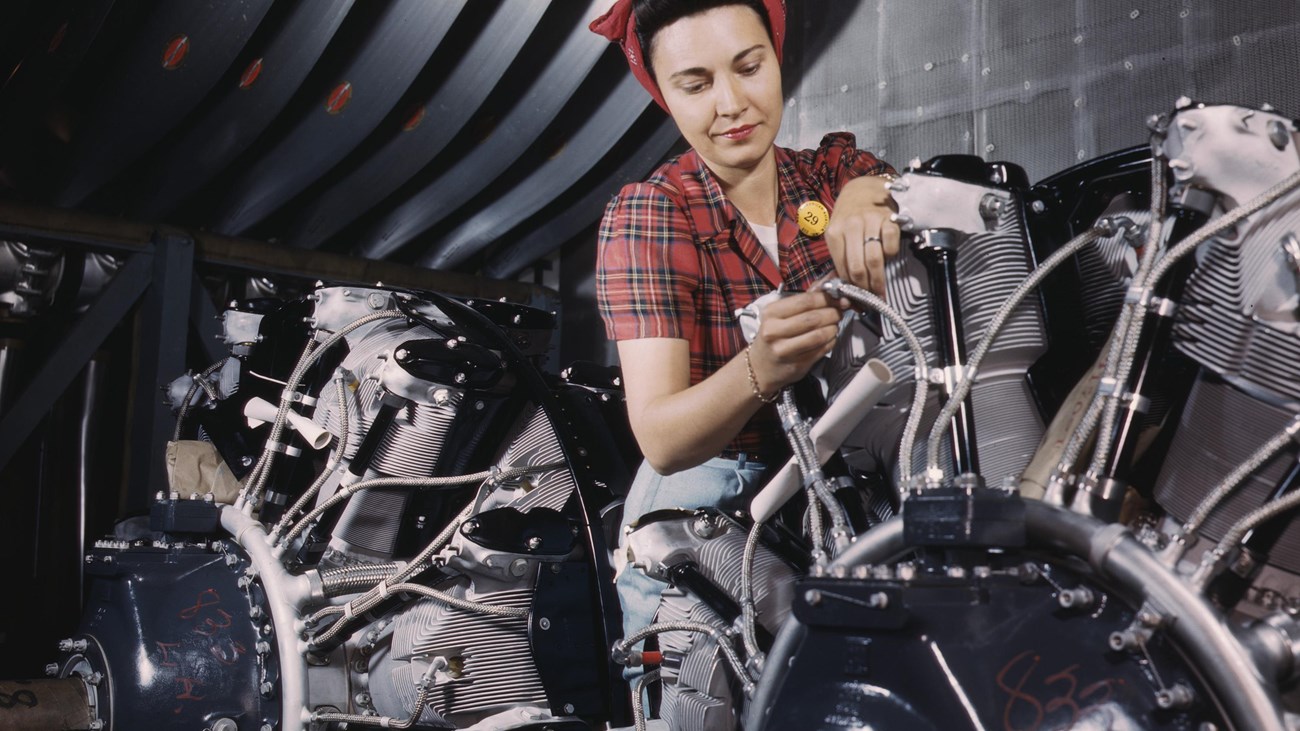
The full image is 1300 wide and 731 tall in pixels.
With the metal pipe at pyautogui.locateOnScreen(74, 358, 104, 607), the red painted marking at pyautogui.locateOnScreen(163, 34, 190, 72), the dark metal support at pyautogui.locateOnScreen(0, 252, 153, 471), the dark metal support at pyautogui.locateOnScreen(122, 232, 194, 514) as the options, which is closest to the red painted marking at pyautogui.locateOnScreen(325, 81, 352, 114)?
the red painted marking at pyautogui.locateOnScreen(163, 34, 190, 72)

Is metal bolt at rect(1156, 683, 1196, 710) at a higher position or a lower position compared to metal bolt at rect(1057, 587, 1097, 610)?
lower

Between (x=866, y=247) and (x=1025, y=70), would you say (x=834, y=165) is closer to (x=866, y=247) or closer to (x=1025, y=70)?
(x=866, y=247)

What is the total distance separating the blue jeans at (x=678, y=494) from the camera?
69.1 inches

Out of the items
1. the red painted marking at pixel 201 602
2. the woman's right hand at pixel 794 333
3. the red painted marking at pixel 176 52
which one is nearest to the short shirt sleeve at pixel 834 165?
the woman's right hand at pixel 794 333

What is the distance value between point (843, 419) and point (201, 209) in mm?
3740

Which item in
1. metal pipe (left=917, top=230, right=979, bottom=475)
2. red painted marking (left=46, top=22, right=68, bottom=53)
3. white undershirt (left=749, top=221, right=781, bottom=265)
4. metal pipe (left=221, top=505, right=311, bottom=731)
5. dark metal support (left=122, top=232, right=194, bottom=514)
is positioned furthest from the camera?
dark metal support (left=122, top=232, right=194, bottom=514)

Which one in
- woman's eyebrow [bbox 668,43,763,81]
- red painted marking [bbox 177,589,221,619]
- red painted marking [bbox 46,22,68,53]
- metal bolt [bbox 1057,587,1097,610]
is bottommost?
red painted marking [bbox 177,589,221,619]

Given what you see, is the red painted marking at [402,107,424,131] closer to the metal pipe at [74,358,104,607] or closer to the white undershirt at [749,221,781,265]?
the metal pipe at [74,358,104,607]

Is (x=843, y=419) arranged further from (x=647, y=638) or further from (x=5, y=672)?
(x=5, y=672)

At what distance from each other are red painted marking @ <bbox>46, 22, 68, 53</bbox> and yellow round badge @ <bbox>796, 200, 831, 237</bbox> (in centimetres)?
270

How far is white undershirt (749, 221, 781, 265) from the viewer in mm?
1673

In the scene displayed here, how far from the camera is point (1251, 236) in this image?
110 cm

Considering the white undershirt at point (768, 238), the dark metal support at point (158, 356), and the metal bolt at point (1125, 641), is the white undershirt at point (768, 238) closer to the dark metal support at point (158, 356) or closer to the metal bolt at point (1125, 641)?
the metal bolt at point (1125, 641)

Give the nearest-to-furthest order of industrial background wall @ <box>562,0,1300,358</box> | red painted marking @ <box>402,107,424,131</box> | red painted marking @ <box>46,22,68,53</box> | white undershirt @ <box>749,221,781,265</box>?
white undershirt @ <box>749,221,781,265</box> → industrial background wall @ <box>562,0,1300,358</box> → red painted marking @ <box>46,22,68,53</box> → red painted marking @ <box>402,107,424,131</box>
